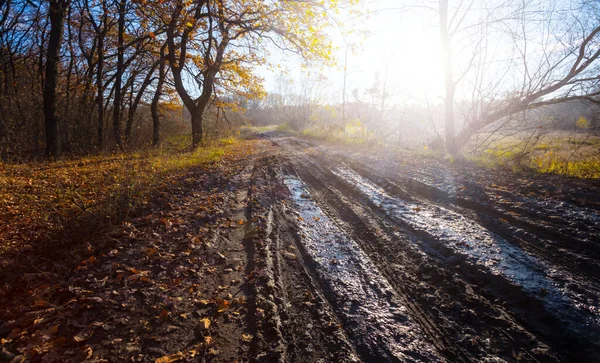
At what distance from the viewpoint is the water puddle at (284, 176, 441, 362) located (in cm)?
189

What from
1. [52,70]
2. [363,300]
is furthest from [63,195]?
[52,70]

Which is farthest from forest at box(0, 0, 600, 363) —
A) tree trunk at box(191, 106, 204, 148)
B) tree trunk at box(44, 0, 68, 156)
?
tree trunk at box(191, 106, 204, 148)

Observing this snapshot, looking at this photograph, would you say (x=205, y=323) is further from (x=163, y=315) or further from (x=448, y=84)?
(x=448, y=84)

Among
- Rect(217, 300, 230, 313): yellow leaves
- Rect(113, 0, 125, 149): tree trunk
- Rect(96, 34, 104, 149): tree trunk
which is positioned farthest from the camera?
Rect(96, 34, 104, 149): tree trunk

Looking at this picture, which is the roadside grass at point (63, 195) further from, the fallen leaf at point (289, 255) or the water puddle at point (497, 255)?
the water puddle at point (497, 255)

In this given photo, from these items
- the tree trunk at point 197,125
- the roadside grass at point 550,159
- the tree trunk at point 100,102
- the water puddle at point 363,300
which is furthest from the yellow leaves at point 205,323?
the tree trunk at point 100,102

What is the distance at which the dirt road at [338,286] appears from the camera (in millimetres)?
1914

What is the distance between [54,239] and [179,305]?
2313mm

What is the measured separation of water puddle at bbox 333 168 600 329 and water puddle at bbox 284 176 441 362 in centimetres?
111

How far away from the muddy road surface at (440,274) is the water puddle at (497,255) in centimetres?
1

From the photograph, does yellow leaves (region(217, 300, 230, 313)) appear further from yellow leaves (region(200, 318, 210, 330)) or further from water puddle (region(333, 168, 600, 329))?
water puddle (region(333, 168, 600, 329))

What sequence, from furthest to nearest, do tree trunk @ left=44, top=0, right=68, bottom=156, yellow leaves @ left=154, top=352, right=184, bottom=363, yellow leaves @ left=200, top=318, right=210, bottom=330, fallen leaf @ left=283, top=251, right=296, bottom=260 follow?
tree trunk @ left=44, top=0, right=68, bottom=156
fallen leaf @ left=283, top=251, right=296, bottom=260
yellow leaves @ left=200, top=318, right=210, bottom=330
yellow leaves @ left=154, top=352, right=184, bottom=363

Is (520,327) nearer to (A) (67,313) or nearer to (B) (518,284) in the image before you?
(B) (518,284)

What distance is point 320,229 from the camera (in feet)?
12.9
